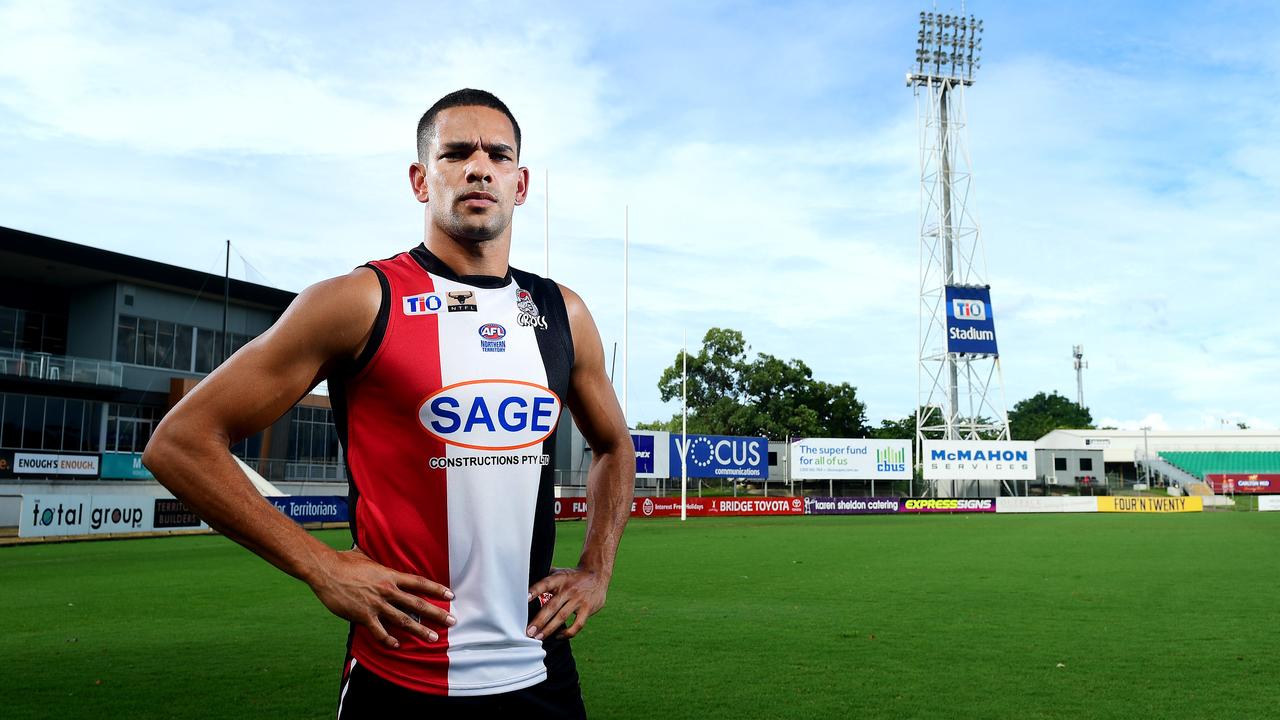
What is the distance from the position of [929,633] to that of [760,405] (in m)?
61.7

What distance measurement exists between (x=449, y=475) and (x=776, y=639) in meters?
8.40

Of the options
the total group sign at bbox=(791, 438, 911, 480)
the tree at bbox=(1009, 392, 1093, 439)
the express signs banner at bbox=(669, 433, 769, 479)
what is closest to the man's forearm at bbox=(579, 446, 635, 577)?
the express signs banner at bbox=(669, 433, 769, 479)

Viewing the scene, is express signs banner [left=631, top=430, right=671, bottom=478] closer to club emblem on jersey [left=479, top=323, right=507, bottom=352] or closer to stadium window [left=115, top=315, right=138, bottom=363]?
stadium window [left=115, top=315, right=138, bottom=363]

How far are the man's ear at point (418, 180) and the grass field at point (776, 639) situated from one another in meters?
5.35

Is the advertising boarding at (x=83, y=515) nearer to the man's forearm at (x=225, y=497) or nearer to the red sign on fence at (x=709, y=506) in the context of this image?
the red sign on fence at (x=709, y=506)

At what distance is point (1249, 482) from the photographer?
67562mm

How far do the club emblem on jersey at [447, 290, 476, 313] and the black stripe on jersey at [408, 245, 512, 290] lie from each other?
5 centimetres

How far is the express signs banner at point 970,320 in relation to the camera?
56031 millimetres

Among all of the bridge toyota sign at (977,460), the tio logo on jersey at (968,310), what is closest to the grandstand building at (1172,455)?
the bridge toyota sign at (977,460)

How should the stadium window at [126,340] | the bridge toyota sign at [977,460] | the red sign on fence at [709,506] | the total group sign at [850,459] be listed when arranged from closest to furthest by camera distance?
1. the red sign on fence at [709,506]
2. the stadium window at [126,340]
3. the total group sign at [850,459]
4. the bridge toyota sign at [977,460]

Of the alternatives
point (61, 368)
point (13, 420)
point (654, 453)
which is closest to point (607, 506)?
point (654, 453)

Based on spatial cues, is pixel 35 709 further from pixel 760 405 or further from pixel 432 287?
pixel 760 405

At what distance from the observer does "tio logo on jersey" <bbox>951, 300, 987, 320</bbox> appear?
5616cm

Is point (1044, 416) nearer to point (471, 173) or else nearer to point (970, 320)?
point (970, 320)
